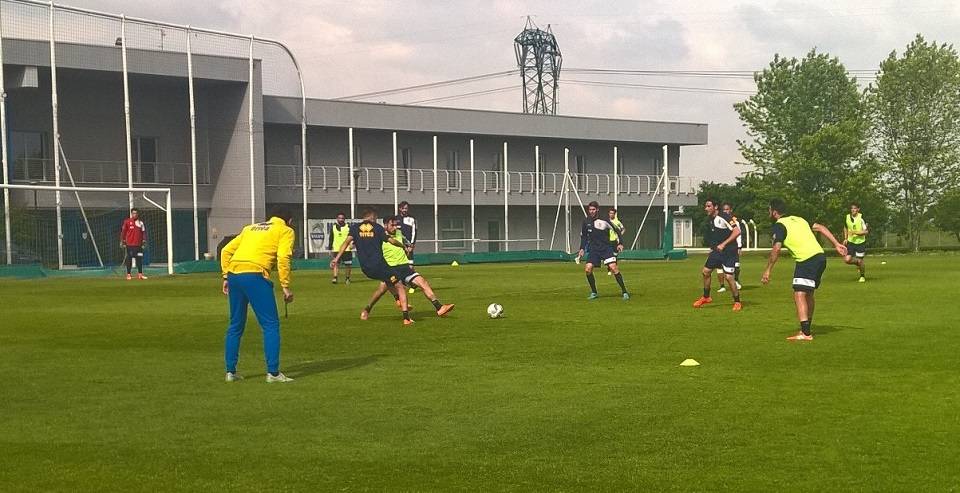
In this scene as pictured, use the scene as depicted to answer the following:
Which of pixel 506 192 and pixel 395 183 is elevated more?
pixel 395 183

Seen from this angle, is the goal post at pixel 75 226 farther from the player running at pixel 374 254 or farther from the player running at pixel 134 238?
the player running at pixel 374 254

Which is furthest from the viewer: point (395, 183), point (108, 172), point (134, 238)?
point (395, 183)

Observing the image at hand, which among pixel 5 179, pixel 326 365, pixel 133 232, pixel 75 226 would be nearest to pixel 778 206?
pixel 326 365

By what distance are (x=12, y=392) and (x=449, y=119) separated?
2189 inches

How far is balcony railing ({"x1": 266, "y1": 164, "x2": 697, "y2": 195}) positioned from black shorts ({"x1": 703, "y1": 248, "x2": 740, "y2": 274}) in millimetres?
34585

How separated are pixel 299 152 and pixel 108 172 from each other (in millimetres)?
12410

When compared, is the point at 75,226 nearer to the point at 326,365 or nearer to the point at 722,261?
the point at 722,261

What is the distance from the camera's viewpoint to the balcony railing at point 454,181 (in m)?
60.2

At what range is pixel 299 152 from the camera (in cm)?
6203

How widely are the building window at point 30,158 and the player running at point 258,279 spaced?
40300 millimetres

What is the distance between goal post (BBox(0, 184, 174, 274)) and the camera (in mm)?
41047

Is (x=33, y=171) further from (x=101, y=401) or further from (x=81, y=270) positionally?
(x=101, y=401)

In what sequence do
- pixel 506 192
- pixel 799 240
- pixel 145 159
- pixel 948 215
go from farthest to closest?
1. pixel 948 215
2. pixel 506 192
3. pixel 145 159
4. pixel 799 240

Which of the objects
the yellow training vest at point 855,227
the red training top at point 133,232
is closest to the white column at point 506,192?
the red training top at point 133,232
